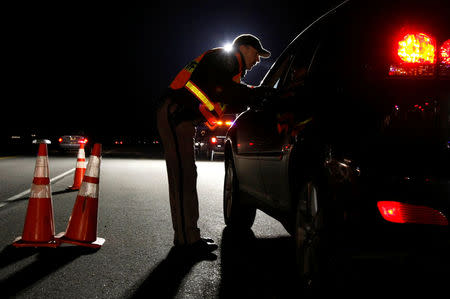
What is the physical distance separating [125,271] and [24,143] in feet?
123

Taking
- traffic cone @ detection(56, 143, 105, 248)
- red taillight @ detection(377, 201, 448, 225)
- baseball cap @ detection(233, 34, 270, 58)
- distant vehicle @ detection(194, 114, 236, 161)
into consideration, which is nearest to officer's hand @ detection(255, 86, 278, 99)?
baseball cap @ detection(233, 34, 270, 58)

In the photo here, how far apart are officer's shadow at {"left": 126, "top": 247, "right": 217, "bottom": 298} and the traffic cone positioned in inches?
28.6

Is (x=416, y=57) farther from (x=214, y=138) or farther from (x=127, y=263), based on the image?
(x=214, y=138)

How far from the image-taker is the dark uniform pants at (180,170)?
14.5 feet

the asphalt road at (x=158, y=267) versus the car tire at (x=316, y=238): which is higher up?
the car tire at (x=316, y=238)

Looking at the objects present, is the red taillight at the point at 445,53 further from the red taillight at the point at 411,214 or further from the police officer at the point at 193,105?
the police officer at the point at 193,105

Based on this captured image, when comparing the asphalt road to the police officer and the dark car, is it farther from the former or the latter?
the police officer

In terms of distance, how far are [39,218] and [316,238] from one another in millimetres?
2705

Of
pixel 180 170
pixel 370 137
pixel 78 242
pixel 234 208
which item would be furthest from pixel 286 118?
pixel 78 242

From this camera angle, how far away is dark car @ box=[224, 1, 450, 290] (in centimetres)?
219

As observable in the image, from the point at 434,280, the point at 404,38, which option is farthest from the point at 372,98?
the point at 434,280

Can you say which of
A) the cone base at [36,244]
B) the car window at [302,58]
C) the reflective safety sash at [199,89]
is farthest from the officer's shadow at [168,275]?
the car window at [302,58]

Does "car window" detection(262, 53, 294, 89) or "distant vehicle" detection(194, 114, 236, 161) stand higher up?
"car window" detection(262, 53, 294, 89)

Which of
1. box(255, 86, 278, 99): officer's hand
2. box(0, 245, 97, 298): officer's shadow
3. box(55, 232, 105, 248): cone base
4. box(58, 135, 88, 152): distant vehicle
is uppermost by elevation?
box(255, 86, 278, 99): officer's hand
